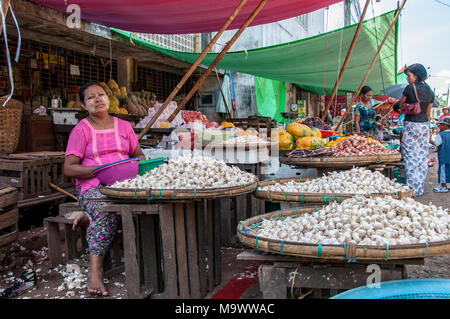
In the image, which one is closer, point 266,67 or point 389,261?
point 389,261

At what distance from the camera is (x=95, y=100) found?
2713 millimetres

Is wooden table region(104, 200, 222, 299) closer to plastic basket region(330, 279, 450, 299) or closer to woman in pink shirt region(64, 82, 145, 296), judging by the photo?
woman in pink shirt region(64, 82, 145, 296)

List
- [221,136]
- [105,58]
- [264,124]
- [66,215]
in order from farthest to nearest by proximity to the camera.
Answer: [105,58] → [264,124] → [221,136] → [66,215]

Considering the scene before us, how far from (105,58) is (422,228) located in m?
6.89

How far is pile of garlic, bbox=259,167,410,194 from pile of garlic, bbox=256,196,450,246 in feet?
1.87

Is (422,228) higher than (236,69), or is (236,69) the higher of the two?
(236,69)

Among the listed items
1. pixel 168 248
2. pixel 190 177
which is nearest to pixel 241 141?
pixel 190 177

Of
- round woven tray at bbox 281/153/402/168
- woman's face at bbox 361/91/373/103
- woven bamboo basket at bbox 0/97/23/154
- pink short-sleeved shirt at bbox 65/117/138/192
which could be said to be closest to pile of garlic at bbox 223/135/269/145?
round woven tray at bbox 281/153/402/168

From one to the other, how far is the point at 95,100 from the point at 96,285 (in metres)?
1.29

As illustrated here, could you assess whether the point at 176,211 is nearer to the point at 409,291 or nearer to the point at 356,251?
the point at 356,251

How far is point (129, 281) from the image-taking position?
2178mm

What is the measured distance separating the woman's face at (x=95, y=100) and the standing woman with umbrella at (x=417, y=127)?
12.6 feet

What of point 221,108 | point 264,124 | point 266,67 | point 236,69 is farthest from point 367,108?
point 221,108
